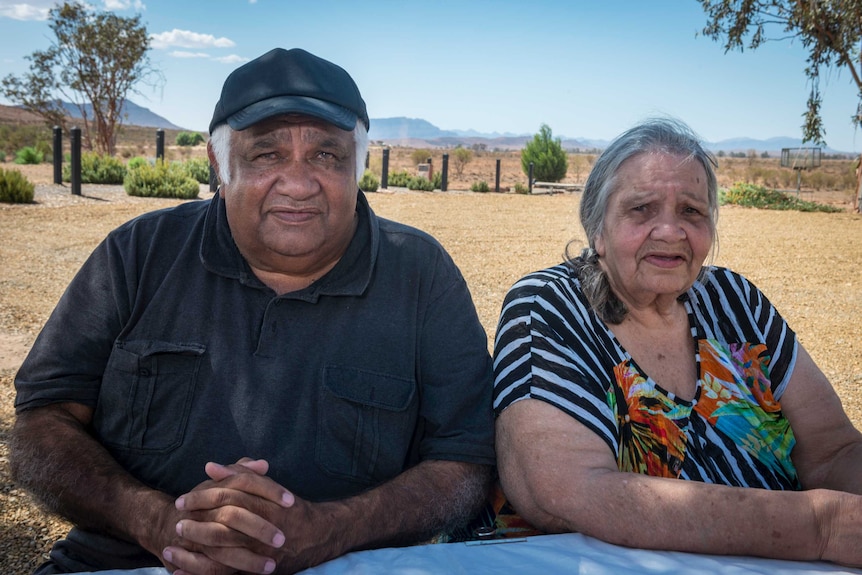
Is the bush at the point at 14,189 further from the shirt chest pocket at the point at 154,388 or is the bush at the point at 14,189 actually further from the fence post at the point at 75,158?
the shirt chest pocket at the point at 154,388

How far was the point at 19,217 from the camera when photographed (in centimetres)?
1044

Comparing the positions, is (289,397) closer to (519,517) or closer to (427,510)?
(427,510)

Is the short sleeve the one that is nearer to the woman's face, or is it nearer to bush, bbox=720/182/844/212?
the woman's face

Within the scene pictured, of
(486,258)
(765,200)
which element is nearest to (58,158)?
(486,258)

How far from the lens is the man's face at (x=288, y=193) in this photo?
6.64ft

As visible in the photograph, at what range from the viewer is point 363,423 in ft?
6.41

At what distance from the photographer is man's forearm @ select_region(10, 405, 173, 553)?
179 centimetres

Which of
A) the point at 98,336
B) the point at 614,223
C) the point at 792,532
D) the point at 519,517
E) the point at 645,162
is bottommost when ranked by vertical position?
the point at 519,517

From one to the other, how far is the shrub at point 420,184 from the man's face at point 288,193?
19.1m

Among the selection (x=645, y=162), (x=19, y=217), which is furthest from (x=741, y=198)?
(x=645, y=162)

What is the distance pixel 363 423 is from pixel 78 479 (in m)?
0.72

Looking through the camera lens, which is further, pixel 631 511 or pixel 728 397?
pixel 728 397

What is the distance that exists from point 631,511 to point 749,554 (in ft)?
0.88

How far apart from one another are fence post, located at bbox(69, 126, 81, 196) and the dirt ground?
0.19m
